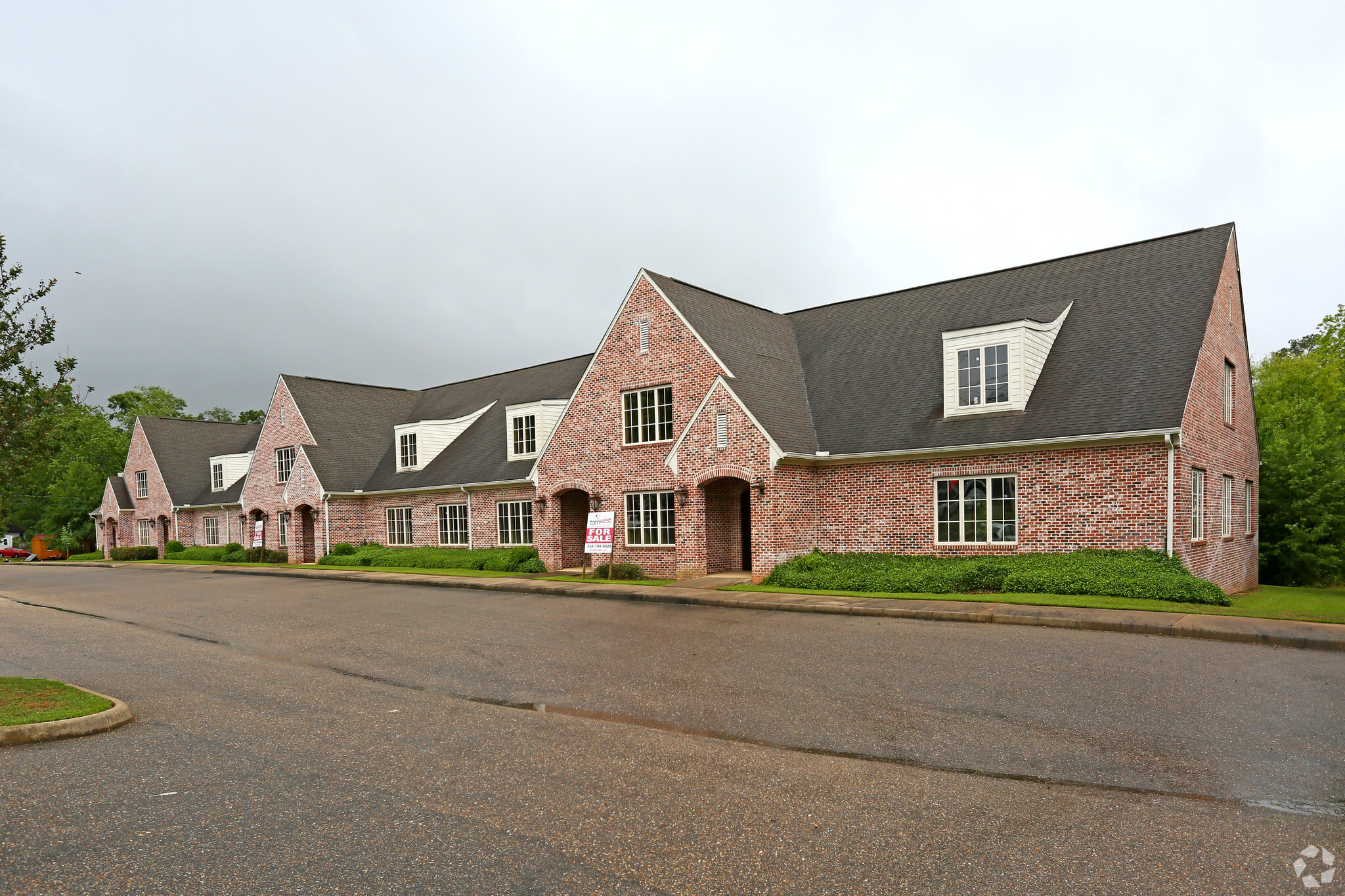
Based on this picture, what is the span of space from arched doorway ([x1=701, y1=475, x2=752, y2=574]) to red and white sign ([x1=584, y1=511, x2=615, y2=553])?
8.49ft

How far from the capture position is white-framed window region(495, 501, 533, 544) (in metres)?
28.6

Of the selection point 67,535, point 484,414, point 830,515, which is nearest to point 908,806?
point 830,515

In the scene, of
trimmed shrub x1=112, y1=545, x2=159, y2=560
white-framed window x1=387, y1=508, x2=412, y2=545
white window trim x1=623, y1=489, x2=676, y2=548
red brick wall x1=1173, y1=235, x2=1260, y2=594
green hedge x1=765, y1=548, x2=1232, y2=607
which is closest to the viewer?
green hedge x1=765, y1=548, x2=1232, y2=607

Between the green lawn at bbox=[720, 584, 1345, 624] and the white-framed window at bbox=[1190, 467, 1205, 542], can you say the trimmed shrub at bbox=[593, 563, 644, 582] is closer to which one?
the green lawn at bbox=[720, 584, 1345, 624]

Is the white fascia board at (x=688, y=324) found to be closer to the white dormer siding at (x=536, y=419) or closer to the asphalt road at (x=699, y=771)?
the white dormer siding at (x=536, y=419)

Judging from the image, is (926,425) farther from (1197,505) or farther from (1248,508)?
(1248,508)

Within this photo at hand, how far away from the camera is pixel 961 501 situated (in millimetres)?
18719

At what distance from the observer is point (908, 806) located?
5656 mm

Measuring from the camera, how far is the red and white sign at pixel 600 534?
22.0 meters

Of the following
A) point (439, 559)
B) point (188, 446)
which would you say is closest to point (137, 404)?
point (188, 446)

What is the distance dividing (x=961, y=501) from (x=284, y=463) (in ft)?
108

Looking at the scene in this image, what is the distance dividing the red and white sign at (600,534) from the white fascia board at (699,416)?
2213 millimetres

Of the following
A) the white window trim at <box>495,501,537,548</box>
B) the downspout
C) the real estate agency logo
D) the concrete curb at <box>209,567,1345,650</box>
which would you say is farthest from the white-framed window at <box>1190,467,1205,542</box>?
the white window trim at <box>495,501,537,548</box>

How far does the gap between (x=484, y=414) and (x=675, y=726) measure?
96.3 ft
